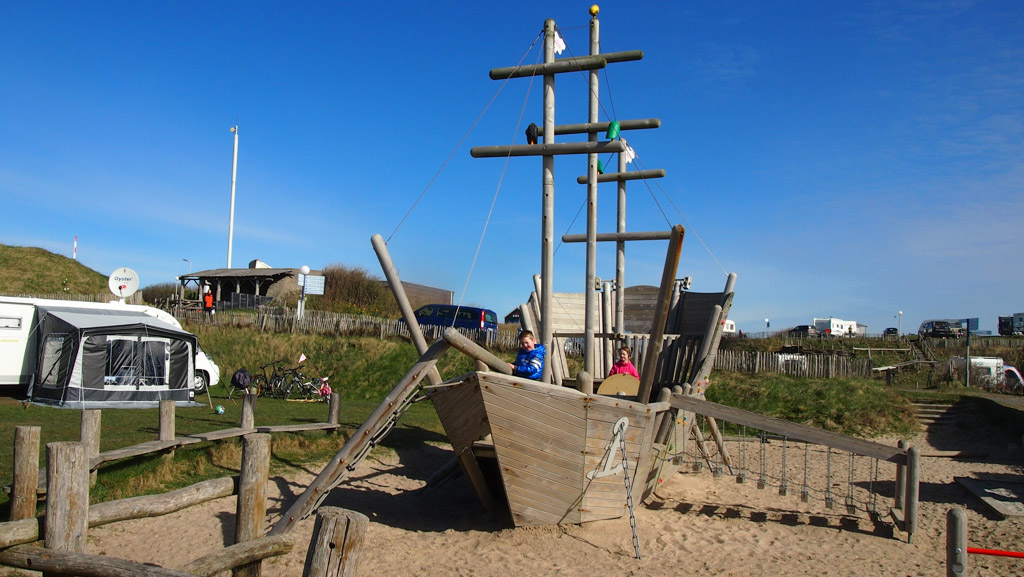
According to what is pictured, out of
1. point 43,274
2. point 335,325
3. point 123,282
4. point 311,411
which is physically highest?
point 43,274

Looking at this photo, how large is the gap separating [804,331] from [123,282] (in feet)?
120

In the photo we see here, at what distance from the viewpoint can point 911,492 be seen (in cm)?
792

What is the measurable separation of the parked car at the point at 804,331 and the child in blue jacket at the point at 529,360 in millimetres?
36873

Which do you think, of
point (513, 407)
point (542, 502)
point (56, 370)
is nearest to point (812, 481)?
point (542, 502)

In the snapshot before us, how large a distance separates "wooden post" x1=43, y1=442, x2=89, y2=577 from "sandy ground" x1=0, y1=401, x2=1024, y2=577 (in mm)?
1501

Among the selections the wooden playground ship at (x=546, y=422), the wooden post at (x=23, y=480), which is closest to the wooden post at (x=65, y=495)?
the wooden post at (x=23, y=480)

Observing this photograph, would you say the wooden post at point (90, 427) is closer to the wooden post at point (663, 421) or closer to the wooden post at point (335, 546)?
the wooden post at point (335, 546)

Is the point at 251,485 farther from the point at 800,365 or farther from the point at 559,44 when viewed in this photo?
the point at 800,365

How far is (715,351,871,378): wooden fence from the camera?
2180 cm

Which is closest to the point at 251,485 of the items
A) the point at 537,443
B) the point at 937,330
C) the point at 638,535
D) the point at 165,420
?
the point at 537,443

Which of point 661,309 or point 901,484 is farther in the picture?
point 901,484

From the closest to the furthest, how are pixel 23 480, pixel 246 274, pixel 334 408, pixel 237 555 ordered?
pixel 237 555 < pixel 23 480 < pixel 334 408 < pixel 246 274

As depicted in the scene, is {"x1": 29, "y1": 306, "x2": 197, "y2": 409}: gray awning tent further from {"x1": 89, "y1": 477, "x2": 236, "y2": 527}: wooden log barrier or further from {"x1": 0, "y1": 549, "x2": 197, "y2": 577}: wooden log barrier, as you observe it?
{"x1": 0, "y1": 549, "x2": 197, "y2": 577}: wooden log barrier

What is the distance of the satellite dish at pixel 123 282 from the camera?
18.4m
